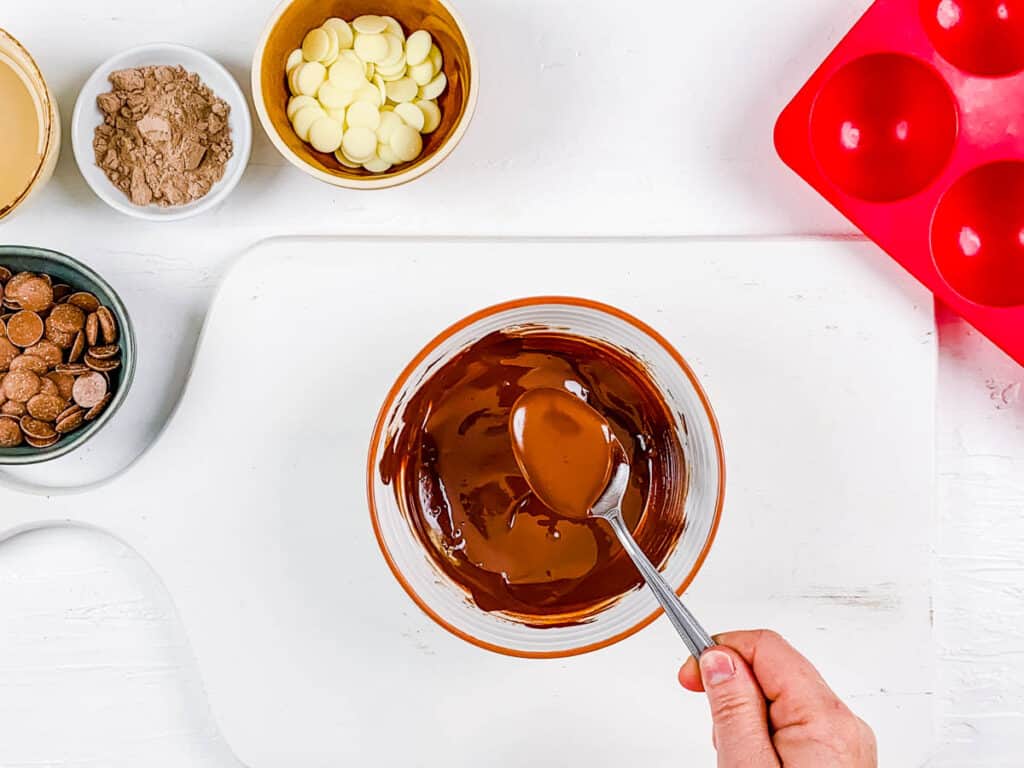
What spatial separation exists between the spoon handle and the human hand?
15 mm

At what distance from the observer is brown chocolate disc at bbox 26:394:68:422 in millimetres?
971

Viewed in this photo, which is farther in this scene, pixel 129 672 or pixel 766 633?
pixel 129 672

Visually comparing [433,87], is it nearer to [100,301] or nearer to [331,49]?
[331,49]

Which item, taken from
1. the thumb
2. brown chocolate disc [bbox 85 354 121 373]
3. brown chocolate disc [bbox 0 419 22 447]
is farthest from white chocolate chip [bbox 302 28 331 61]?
the thumb

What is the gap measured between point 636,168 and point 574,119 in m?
0.08

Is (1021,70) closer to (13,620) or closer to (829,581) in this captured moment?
(829,581)

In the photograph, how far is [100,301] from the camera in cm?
99

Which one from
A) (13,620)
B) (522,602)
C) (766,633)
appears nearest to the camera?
(766,633)

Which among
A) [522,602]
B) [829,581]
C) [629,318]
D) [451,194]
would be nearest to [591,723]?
[522,602]

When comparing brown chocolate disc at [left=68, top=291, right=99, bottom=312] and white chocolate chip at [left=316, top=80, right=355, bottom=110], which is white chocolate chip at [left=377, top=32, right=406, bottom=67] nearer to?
white chocolate chip at [left=316, top=80, right=355, bottom=110]

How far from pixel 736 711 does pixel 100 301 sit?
68cm

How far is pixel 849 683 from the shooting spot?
101 cm

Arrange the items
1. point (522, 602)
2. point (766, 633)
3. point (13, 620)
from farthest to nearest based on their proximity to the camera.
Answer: point (13, 620) < point (522, 602) < point (766, 633)

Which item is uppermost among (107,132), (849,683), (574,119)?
(107,132)
